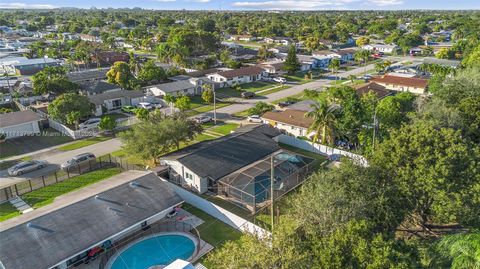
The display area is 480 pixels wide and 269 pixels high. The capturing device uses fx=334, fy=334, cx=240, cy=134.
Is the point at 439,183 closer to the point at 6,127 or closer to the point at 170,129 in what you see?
the point at 170,129

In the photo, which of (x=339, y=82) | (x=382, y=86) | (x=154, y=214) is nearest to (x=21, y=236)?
(x=154, y=214)

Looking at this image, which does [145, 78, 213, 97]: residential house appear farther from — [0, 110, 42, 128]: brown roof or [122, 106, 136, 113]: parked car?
[0, 110, 42, 128]: brown roof

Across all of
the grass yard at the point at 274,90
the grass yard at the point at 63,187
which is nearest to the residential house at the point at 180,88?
the grass yard at the point at 274,90

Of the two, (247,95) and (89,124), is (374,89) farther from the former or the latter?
(89,124)

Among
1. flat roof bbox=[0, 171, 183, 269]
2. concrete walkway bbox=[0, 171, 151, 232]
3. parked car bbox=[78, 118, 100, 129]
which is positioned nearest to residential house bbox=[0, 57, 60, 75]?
parked car bbox=[78, 118, 100, 129]

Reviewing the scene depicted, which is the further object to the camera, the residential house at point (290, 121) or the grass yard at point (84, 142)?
the residential house at point (290, 121)

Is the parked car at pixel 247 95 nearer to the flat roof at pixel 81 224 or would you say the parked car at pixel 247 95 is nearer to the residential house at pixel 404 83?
the residential house at pixel 404 83

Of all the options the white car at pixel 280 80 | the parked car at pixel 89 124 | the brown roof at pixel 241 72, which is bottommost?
the parked car at pixel 89 124
